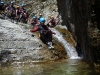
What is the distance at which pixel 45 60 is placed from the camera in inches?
467

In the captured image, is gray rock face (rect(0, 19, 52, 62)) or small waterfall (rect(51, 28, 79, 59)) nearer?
gray rock face (rect(0, 19, 52, 62))

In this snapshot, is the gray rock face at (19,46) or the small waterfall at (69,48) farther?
the small waterfall at (69,48)

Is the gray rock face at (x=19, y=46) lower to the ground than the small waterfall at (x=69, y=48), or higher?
higher

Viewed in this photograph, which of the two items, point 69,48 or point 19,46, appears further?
point 69,48

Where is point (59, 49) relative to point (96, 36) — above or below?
below

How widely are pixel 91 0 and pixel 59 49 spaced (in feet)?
18.6

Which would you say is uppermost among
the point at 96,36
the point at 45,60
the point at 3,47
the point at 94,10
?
the point at 94,10

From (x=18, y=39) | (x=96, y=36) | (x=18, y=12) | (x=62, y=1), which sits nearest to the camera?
(x=96, y=36)

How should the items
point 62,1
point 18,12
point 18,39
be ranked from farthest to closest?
point 18,12
point 62,1
point 18,39

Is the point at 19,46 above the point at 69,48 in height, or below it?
above

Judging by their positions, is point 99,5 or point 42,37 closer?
point 99,5

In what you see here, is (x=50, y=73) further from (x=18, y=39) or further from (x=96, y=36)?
(x=18, y=39)

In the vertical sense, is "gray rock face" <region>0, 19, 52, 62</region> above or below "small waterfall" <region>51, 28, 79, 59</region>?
above

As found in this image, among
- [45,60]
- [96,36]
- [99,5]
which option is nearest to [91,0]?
[99,5]
